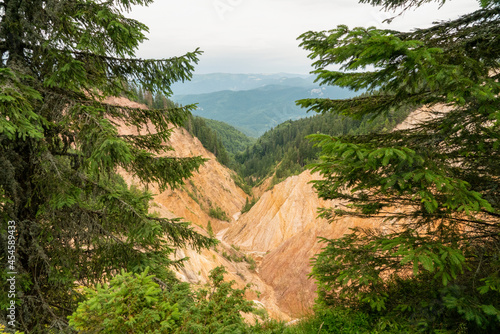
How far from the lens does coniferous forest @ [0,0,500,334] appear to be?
333cm

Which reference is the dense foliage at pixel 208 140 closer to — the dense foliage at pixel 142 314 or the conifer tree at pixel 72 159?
the conifer tree at pixel 72 159

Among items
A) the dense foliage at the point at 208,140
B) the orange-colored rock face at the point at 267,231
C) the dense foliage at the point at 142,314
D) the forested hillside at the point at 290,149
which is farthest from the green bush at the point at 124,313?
the dense foliage at the point at 208,140

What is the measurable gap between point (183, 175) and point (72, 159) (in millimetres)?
2249

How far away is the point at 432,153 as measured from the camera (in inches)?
146

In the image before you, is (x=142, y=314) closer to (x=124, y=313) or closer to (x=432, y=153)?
(x=124, y=313)

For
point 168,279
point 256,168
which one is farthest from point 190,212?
point 256,168

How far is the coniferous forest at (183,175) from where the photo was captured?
3.33 m

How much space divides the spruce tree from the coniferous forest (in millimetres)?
30

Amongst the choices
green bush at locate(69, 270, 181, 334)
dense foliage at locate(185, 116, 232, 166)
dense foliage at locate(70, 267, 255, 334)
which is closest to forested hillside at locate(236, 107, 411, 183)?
dense foliage at locate(185, 116, 232, 166)

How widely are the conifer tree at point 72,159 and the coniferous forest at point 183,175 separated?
3 centimetres

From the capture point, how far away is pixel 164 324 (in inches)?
123

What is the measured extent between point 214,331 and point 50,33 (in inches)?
221

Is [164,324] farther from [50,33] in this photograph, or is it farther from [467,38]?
[467,38]

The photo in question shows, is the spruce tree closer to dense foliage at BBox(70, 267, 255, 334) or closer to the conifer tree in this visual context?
dense foliage at BBox(70, 267, 255, 334)
